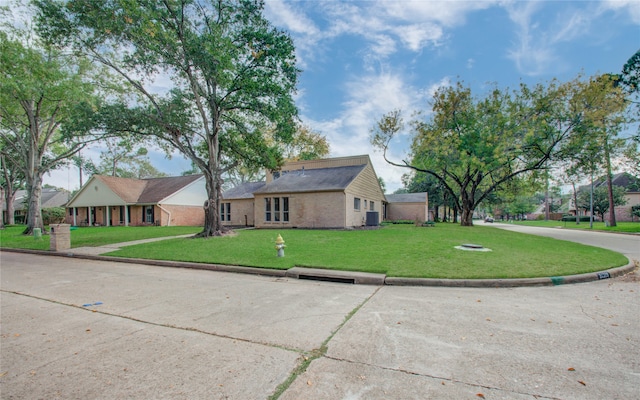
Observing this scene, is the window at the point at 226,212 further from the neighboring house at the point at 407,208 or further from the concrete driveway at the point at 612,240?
the concrete driveway at the point at 612,240

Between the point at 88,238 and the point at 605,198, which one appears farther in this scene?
the point at 605,198

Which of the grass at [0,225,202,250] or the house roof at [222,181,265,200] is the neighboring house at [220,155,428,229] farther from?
the grass at [0,225,202,250]

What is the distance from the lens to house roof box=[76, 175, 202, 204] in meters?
30.3

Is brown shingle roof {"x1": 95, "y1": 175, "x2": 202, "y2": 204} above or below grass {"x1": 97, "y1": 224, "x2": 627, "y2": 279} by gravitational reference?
above

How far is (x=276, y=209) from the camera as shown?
21.9 meters

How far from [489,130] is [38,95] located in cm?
3142

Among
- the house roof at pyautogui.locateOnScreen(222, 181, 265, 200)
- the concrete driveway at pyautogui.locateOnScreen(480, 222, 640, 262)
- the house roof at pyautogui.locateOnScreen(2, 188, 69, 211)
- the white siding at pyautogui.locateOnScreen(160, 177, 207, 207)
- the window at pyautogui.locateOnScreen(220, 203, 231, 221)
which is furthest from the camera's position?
the house roof at pyautogui.locateOnScreen(2, 188, 69, 211)

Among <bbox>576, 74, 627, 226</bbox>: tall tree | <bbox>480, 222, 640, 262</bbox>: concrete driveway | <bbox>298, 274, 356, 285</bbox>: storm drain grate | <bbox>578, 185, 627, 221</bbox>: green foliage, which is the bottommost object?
<bbox>480, 222, 640, 262</bbox>: concrete driveway

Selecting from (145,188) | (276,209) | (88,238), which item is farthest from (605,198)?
(145,188)

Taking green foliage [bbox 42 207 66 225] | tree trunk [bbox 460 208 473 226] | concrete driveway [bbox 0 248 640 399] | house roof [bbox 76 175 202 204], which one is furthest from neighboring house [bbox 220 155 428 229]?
green foliage [bbox 42 207 66 225]

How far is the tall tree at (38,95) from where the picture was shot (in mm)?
15922

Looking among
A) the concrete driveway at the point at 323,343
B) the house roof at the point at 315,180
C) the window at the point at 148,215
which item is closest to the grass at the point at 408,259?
the concrete driveway at the point at 323,343

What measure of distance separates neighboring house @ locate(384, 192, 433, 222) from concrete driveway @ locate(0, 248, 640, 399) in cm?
3071

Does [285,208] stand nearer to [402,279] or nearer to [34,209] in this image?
[402,279]
